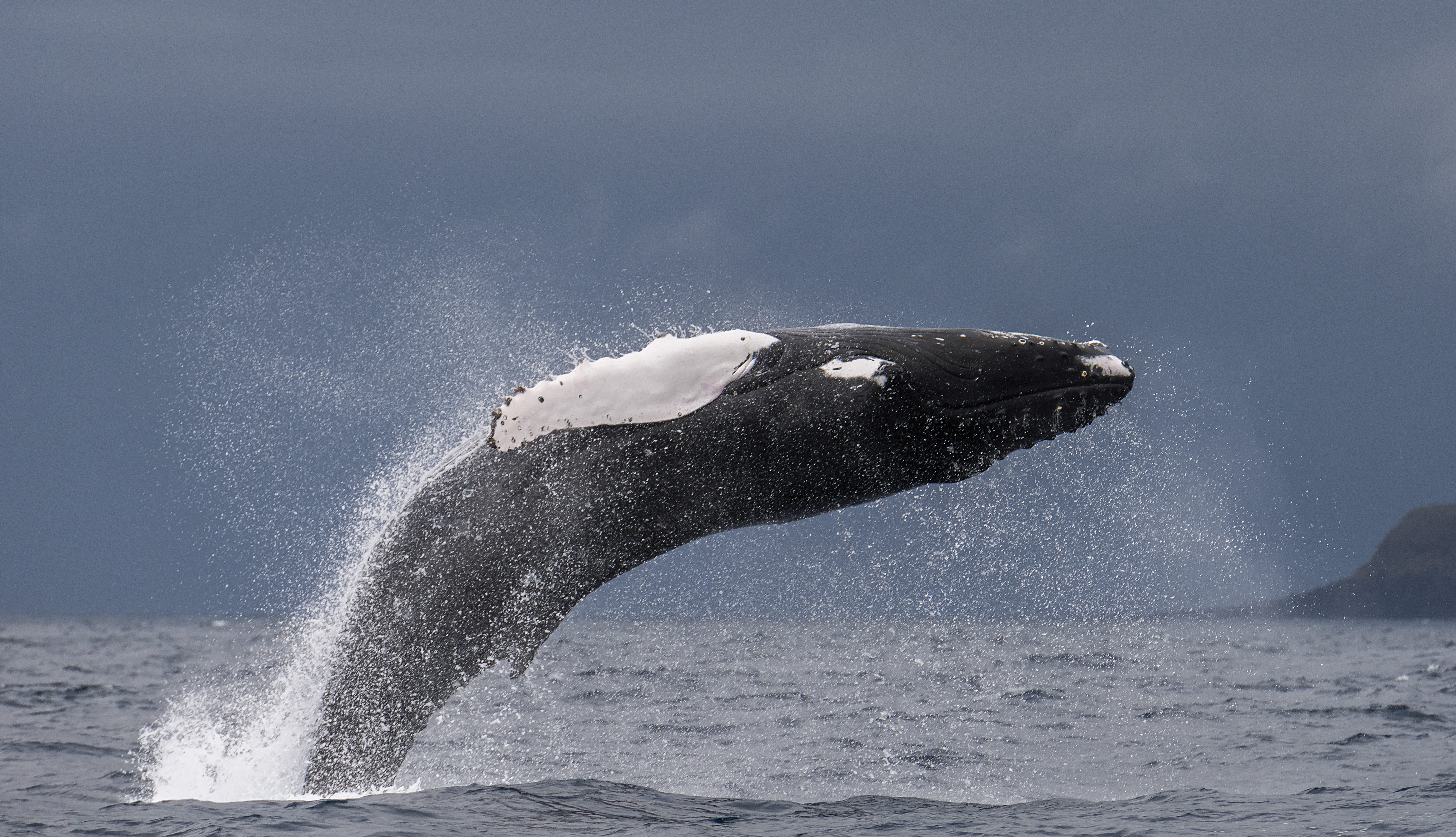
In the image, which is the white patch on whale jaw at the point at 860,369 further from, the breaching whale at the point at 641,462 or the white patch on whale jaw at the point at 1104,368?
the white patch on whale jaw at the point at 1104,368

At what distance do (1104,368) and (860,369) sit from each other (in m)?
1.51

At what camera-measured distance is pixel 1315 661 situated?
37.5m

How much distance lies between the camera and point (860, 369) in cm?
726

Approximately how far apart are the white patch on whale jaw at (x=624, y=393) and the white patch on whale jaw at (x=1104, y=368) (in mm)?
2163

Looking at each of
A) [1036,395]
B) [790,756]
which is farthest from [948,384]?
[790,756]

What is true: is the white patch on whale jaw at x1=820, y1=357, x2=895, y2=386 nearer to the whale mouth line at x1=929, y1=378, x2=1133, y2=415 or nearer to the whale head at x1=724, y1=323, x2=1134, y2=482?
the whale head at x1=724, y1=323, x2=1134, y2=482

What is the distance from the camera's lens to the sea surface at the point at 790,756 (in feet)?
25.2

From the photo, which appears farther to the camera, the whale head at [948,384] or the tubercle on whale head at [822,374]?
the whale head at [948,384]

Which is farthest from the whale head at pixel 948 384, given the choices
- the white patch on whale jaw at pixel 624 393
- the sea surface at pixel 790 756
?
the sea surface at pixel 790 756

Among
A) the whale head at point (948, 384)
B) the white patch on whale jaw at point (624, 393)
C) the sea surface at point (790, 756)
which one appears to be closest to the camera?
the white patch on whale jaw at point (624, 393)

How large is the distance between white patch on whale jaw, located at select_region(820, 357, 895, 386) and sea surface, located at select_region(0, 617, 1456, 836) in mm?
2718

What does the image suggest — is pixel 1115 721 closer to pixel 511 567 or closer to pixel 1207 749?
pixel 1207 749

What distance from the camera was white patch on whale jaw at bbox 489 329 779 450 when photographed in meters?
7.12

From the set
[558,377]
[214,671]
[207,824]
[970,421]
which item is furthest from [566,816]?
[214,671]
